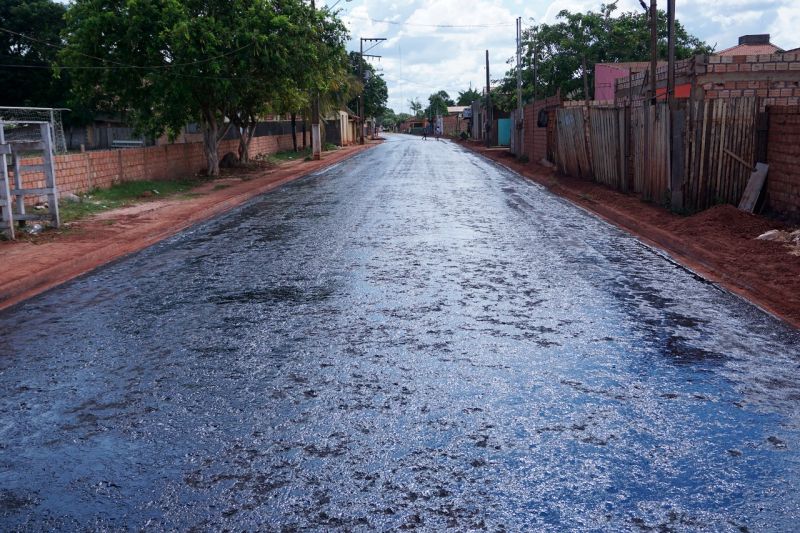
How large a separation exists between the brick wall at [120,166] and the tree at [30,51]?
23.1 m

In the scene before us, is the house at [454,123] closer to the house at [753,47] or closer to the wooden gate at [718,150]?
the house at [753,47]

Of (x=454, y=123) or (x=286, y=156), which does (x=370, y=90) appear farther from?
→ (x=286, y=156)

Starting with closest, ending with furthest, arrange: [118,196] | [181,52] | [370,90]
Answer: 1. [118,196]
2. [181,52]
3. [370,90]

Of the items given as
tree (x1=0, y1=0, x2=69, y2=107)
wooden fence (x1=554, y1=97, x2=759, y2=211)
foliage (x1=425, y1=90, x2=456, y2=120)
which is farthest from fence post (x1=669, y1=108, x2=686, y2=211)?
foliage (x1=425, y1=90, x2=456, y2=120)

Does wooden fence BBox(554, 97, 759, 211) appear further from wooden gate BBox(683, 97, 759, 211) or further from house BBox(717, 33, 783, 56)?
house BBox(717, 33, 783, 56)

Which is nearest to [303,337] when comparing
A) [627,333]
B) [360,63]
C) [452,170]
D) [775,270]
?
[627,333]

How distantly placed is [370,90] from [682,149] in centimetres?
8402

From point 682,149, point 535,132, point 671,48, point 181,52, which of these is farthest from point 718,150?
point 535,132

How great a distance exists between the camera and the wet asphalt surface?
11.9 feet

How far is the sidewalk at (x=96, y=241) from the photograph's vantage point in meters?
9.32

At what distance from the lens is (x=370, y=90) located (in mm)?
95188

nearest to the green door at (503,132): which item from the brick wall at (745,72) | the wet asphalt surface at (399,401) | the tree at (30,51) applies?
the tree at (30,51)

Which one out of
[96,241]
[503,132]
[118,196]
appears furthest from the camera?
[503,132]

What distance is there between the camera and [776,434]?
14.4 ft
